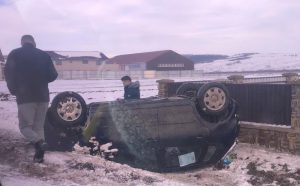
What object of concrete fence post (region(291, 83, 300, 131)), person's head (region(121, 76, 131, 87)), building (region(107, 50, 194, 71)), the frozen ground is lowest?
the frozen ground

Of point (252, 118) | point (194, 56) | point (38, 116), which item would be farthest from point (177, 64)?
point (38, 116)

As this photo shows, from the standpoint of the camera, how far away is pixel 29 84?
5391 millimetres

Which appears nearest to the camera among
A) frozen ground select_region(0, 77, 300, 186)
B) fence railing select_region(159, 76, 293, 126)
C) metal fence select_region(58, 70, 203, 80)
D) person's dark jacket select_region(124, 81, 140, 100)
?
frozen ground select_region(0, 77, 300, 186)

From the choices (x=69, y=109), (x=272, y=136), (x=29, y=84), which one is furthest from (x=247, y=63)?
(x=29, y=84)

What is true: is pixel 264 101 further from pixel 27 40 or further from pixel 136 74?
pixel 136 74

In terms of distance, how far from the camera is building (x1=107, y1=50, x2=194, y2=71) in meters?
42.8

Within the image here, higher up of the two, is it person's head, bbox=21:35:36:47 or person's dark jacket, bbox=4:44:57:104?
person's head, bbox=21:35:36:47

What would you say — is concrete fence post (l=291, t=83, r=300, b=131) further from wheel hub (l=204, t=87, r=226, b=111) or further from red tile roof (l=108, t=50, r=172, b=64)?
red tile roof (l=108, t=50, r=172, b=64)

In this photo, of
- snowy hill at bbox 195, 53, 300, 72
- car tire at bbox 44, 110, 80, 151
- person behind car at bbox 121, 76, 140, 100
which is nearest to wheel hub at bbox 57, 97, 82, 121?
car tire at bbox 44, 110, 80, 151

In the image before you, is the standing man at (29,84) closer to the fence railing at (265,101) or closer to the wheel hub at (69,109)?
the wheel hub at (69,109)

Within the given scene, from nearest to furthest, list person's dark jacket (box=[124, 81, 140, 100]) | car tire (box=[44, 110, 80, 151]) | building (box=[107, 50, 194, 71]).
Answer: car tire (box=[44, 110, 80, 151])
person's dark jacket (box=[124, 81, 140, 100])
building (box=[107, 50, 194, 71])

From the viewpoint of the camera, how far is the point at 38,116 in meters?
5.54

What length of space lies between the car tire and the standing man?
584 millimetres

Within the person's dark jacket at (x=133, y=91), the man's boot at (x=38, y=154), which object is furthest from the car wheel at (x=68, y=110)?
the person's dark jacket at (x=133, y=91)
